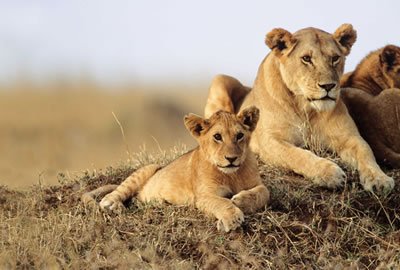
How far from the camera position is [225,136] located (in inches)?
235

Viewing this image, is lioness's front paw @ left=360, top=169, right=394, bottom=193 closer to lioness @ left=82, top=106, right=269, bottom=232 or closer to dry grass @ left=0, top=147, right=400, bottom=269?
dry grass @ left=0, top=147, right=400, bottom=269

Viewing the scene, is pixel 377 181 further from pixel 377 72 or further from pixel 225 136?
pixel 377 72

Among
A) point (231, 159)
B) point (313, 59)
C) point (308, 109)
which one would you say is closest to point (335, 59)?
point (313, 59)

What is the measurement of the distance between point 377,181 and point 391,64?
1868mm

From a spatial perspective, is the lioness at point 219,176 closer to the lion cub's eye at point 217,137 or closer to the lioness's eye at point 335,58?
the lion cub's eye at point 217,137

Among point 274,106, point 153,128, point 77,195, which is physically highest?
point 274,106

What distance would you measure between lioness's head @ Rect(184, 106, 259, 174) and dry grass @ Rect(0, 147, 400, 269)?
1.32ft

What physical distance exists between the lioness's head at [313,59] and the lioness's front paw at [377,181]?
2.10ft

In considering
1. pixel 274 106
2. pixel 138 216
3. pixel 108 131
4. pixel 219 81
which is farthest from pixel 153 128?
pixel 138 216

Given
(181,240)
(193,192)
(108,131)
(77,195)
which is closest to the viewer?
(181,240)

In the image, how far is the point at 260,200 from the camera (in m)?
6.04

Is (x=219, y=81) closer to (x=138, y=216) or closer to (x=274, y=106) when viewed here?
(x=274, y=106)

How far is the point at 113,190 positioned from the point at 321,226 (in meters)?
1.73

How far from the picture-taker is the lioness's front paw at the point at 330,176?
6.70 meters
